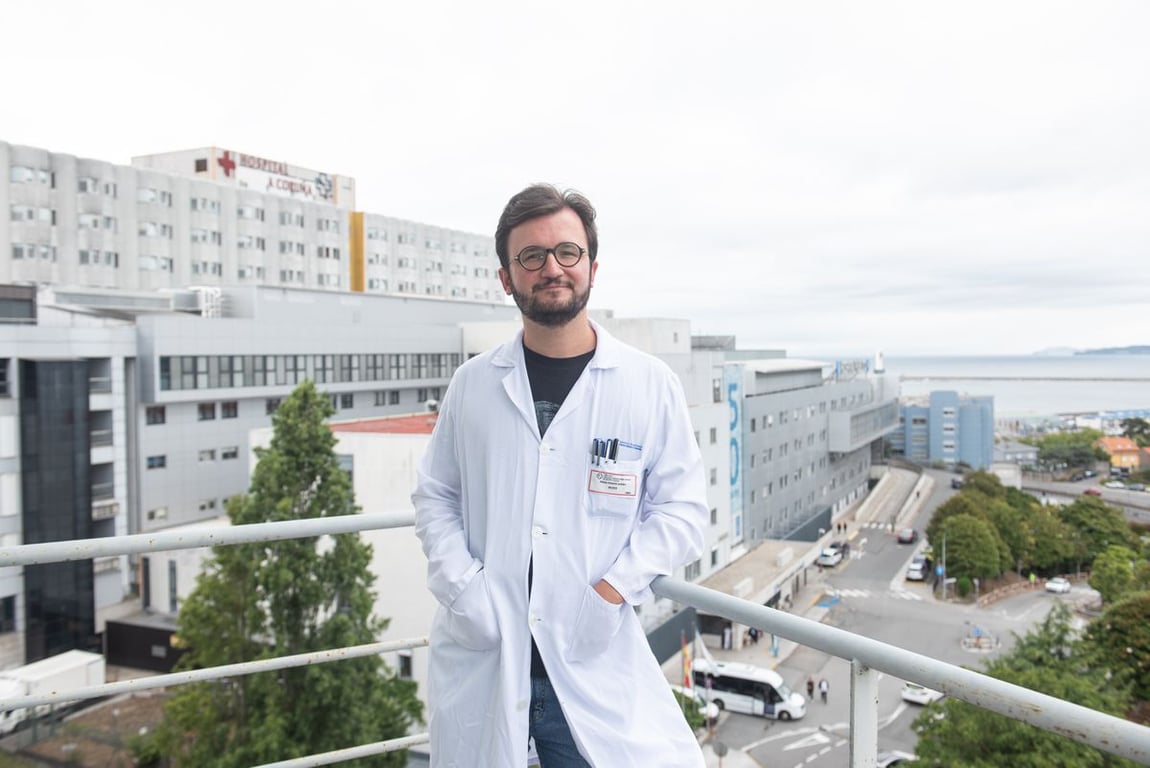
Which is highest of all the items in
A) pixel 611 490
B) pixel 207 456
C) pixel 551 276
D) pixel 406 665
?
pixel 551 276

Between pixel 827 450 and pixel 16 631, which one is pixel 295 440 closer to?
pixel 16 631

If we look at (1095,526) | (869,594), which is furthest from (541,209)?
(1095,526)

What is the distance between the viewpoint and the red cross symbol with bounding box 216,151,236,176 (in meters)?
33.5

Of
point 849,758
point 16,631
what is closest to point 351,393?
point 16,631

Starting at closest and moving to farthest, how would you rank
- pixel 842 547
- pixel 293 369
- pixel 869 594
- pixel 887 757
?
pixel 887 757 → pixel 293 369 → pixel 869 594 → pixel 842 547

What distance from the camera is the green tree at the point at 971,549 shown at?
27.4 m

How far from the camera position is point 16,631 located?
54.9ft

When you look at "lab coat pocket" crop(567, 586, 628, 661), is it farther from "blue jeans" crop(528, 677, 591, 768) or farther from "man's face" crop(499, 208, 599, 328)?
"man's face" crop(499, 208, 599, 328)

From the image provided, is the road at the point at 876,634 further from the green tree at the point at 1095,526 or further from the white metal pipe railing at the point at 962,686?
the white metal pipe railing at the point at 962,686

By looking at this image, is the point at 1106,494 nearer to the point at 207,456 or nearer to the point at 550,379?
the point at 207,456

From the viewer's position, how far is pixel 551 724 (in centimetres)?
160

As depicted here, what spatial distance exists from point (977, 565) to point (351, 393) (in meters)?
22.0

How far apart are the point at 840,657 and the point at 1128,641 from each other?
38.1 ft

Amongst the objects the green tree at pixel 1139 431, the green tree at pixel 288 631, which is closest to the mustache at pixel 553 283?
the green tree at pixel 288 631
